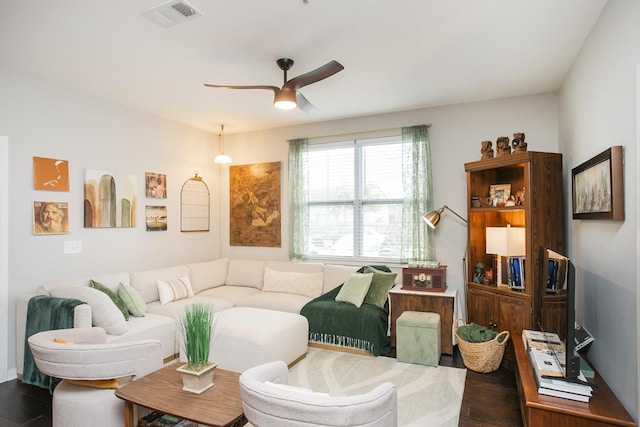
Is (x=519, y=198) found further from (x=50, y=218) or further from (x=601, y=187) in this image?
(x=50, y=218)

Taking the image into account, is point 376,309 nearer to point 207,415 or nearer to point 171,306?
point 171,306

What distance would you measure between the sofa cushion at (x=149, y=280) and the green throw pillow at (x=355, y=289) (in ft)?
6.76

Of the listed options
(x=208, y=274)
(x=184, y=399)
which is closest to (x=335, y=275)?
(x=208, y=274)

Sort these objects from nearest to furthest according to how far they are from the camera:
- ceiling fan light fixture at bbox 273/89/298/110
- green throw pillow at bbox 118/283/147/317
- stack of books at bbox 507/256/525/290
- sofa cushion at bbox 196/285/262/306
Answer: ceiling fan light fixture at bbox 273/89/298/110 → stack of books at bbox 507/256/525/290 → green throw pillow at bbox 118/283/147/317 → sofa cushion at bbox 196/285/262/306

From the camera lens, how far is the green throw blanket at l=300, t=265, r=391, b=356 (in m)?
3.88

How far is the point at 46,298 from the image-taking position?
3189 millimetres

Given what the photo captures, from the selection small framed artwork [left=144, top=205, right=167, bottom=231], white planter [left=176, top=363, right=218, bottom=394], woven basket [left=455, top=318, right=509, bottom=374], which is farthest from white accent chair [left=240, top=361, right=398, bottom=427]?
small framed artwork [left=144, top=205, right=167, bottom=231]

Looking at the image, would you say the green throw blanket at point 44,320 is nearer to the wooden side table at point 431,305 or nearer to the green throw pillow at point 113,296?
the green throw pillow at point 113,296

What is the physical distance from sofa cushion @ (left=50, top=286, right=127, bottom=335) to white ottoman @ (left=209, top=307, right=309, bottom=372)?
83cm

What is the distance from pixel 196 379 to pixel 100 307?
1.73m

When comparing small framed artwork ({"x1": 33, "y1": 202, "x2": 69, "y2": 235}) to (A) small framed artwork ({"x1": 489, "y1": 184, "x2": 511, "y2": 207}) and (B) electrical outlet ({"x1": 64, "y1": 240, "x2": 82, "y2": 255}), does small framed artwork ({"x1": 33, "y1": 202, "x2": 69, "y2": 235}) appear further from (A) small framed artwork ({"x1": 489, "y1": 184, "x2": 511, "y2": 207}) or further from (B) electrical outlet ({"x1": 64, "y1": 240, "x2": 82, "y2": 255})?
(A) small framed artwork ({"x1": 489, "y1": 184, "x2": 511, "y2": 207})

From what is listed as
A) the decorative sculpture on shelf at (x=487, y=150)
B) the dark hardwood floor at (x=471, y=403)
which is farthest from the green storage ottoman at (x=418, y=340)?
the decorative sculpture on shelf at (x=487, y=150)

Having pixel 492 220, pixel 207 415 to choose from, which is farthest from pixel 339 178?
pixel 207 415

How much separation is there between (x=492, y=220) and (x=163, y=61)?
371 cm
